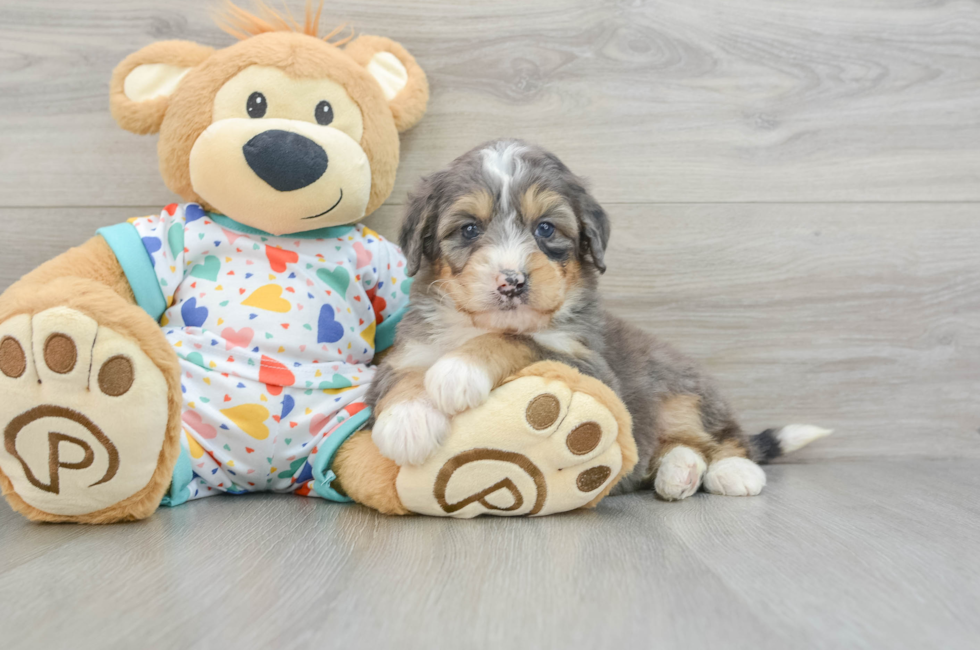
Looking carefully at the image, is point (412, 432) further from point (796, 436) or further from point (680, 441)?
point (796, 436)

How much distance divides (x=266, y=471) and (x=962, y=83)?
2.91 metres

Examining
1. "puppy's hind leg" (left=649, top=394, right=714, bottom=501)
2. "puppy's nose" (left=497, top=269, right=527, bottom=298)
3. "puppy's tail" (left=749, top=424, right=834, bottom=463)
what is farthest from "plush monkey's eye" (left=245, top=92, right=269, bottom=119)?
"puppy's tail" (left=749, top=424, right=834, bottom=463)

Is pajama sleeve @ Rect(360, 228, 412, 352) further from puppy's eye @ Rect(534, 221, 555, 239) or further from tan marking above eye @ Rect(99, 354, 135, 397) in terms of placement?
tan marking above eye @ Rect(99, 354, 135, 397)

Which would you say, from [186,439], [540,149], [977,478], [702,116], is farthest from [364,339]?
[977,478]

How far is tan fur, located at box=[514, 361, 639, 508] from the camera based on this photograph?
1728 mm

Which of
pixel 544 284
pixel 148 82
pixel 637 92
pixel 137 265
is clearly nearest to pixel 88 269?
pixel 137 265

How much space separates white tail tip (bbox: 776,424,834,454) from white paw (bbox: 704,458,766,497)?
0.98 ft

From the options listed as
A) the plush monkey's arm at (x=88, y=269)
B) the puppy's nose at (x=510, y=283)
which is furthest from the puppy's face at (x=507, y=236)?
the plush monkey's arm at (x=88, y=269)

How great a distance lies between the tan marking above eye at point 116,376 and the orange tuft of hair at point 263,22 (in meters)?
1.24

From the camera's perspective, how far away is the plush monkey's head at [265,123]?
2031mm

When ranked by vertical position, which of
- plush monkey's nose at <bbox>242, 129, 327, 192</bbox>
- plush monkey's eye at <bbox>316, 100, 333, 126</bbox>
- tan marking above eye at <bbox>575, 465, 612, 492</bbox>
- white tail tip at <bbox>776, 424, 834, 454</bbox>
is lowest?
white tail tip at <bbox>776, 424, 834, 454</bbox>

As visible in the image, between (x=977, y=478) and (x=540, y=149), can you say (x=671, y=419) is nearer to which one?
(x=540, y=149)

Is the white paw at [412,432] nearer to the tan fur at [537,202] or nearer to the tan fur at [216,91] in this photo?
the tan fur at [537,202]

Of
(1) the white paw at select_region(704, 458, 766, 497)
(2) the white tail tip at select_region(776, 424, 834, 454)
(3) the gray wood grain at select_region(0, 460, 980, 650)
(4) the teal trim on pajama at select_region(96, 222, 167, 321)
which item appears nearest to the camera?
(3) the gray wood grain at select_region(0, 460, 980, 650)
